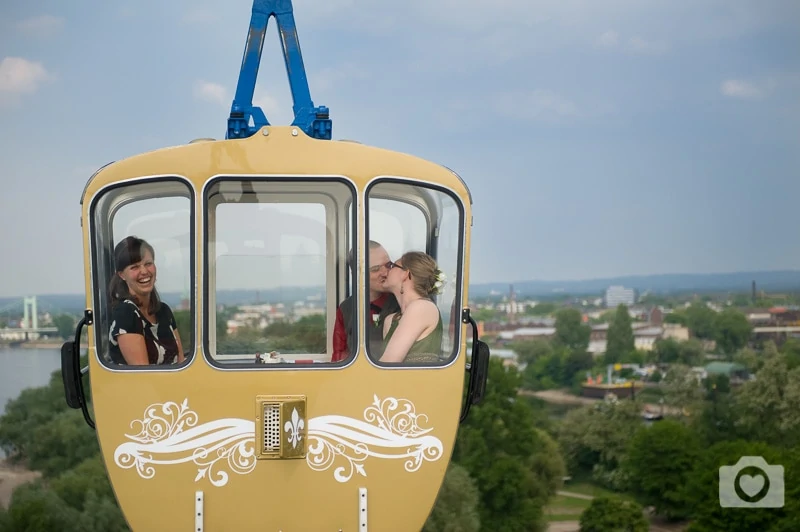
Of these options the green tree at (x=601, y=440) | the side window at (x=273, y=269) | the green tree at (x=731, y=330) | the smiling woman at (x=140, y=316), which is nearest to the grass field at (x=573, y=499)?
the green tree at (x=601, y=440)

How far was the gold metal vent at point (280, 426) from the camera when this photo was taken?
18.7ft

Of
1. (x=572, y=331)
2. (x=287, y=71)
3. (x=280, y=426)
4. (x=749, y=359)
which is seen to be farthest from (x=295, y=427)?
(x=572, y=331)

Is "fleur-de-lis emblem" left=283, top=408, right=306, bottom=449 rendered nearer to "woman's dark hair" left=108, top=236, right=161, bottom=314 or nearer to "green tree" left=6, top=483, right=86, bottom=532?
"woman's dark hair" left=108, top=236, right=161, bottom=314

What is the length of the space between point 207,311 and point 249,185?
2.64 feet

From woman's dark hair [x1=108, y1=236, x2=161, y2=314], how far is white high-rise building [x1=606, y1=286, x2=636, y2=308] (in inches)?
3177

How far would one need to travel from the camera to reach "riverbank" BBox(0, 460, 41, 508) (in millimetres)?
47062

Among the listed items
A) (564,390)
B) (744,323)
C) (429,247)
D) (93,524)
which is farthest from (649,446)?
(429,247)

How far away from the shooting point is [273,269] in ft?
20.5

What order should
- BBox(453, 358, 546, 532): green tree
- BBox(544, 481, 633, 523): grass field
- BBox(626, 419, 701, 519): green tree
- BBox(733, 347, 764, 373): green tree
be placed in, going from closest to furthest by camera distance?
1. BBox(453, 358, 546, 532): green tree
2. BBox(544, 481, 633, 523): grass field
3. BBox(626, 419, 701, 519): green tree
4. BBox(733, 347, 764, 373): green tree

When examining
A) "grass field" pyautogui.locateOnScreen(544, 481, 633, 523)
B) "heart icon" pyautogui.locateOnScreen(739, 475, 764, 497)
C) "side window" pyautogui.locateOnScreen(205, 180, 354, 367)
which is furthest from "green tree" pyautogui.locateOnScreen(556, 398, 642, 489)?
"side window" pyautogui.locateOnScreen(205, 180, 354, 367)

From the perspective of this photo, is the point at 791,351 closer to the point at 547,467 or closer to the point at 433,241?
the point at 547,467

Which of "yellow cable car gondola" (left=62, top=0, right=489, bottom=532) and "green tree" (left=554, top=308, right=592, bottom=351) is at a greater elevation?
"yellow cable car gondola" (left=62, top=0, right=489, bottom=532)

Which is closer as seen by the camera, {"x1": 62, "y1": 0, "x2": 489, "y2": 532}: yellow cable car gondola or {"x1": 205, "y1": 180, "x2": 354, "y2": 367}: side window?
{"x1": 62, "y1": 0, "x2": 489, "y2": 532}: yellow cable car gondola

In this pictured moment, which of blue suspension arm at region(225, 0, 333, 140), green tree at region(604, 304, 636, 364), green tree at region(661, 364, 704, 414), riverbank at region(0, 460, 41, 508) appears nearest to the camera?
blue suspension arm at region(225, 0, 333, 140)
